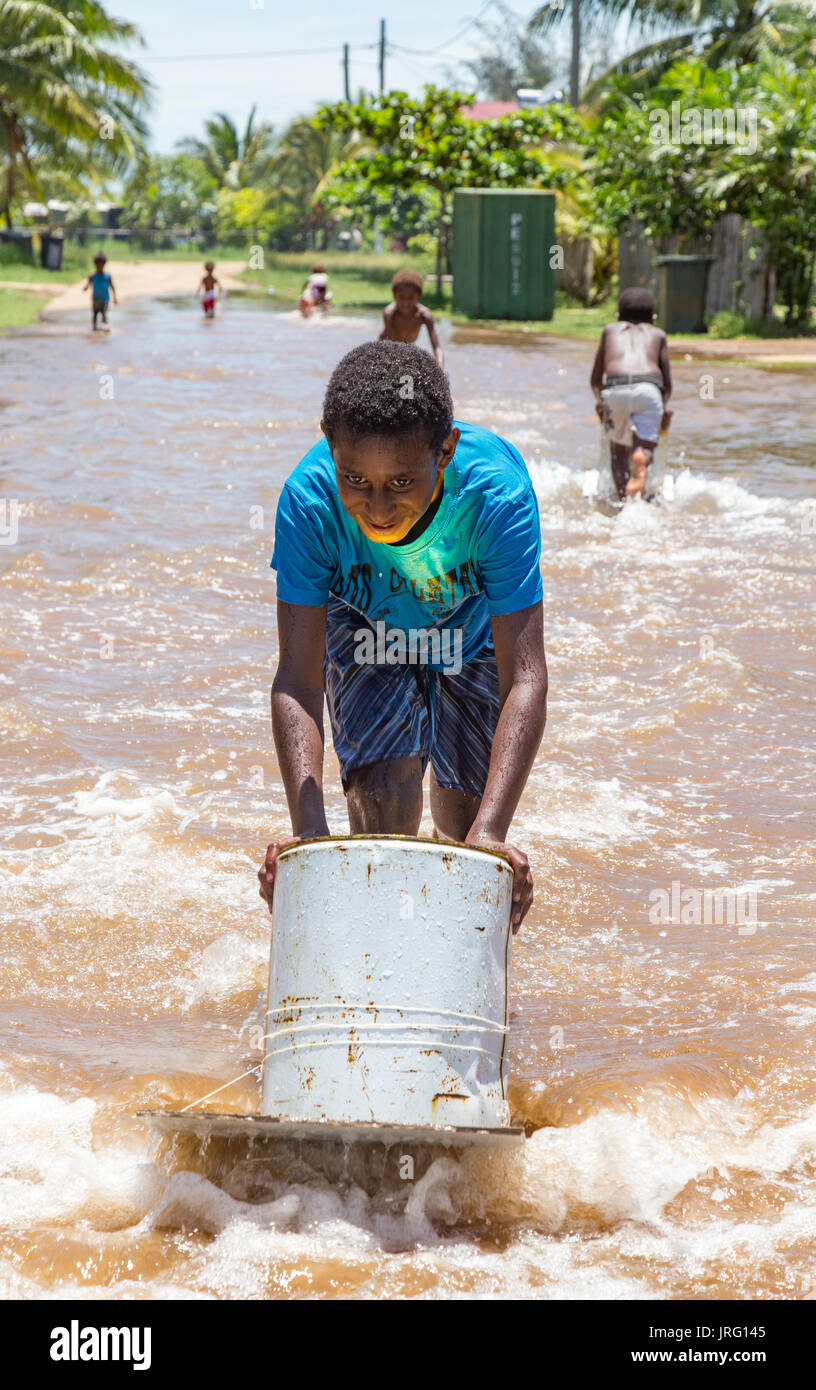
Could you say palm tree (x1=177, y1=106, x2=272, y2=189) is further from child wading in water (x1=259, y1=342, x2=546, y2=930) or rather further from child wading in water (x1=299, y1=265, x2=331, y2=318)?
child wading in water (x1=259, y1=342, x2=546, y2=930)

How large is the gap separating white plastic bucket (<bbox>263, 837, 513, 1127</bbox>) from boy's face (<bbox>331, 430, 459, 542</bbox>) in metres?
0.56

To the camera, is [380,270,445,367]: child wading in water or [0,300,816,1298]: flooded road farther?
[380,270,445,367]: child wading in water

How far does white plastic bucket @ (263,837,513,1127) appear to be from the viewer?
2516mm

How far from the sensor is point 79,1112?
311cm

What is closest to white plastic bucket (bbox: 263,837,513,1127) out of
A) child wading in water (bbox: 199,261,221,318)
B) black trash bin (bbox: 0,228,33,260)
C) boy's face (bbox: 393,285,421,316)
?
boy's face (bbox: 393,285,421,316)

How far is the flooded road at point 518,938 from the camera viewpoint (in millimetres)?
2680

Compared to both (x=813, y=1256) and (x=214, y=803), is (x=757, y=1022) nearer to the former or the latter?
(x=813, y=1256)

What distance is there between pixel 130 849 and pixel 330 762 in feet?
3.76

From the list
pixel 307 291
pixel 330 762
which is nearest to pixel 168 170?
pixel 307 291

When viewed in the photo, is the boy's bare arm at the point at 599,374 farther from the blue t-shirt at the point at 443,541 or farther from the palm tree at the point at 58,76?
the palm tree at the point at 58,76

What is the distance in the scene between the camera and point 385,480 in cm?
253

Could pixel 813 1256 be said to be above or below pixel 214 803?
below

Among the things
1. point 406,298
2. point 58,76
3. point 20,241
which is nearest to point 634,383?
point 406,298

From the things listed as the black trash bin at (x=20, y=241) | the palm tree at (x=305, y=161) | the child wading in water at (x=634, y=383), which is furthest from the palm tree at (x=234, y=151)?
the child wading in water at (x=634, y=383)
